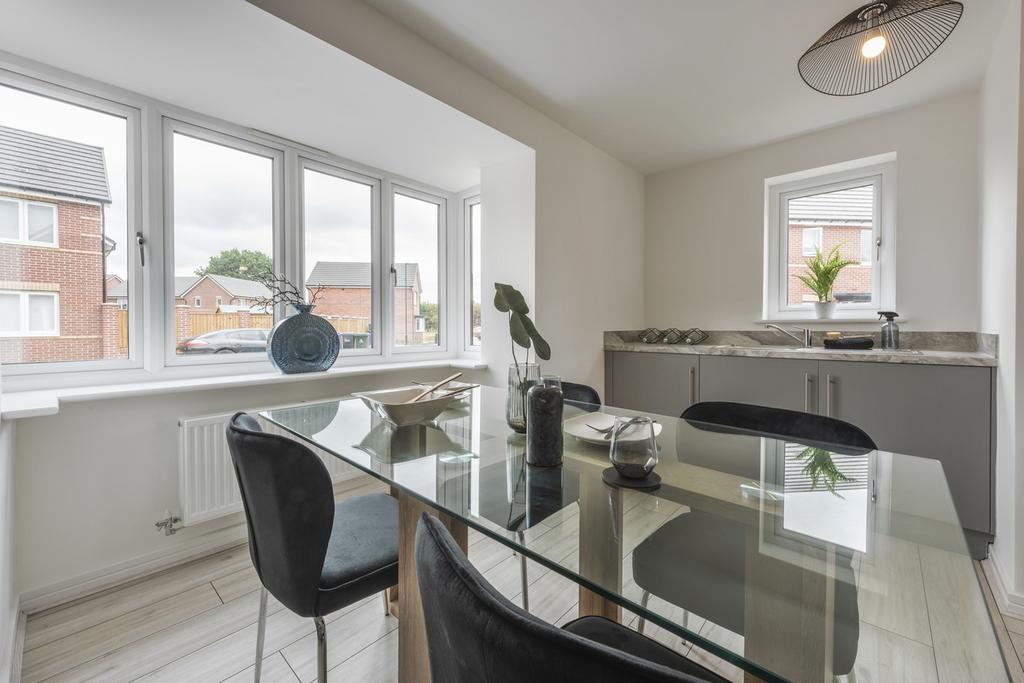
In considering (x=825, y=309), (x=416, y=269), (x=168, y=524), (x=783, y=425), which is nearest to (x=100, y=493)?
(x=168, y=524)

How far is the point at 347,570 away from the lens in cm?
109

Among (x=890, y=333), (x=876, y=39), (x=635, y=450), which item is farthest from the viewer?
(x=890, y=333)

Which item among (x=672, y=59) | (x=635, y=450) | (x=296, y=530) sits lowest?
(x=296, y=530)

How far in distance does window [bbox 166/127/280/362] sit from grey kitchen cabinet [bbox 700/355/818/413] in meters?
2.85

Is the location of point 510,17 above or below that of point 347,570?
above

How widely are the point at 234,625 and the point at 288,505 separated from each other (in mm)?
1073

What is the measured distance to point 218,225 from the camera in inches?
92.4

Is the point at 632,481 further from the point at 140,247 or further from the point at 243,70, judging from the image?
the point at 140,247

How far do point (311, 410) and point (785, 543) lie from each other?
1590 mm

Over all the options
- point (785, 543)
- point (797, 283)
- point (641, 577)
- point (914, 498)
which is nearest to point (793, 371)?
point (797, 283)

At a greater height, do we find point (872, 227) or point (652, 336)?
point (872, 227)

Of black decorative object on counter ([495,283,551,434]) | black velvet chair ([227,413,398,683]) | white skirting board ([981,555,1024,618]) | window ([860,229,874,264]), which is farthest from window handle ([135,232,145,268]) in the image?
window ([860,229,874,264])

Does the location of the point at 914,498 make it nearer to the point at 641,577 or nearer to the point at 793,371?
the point at 641,577

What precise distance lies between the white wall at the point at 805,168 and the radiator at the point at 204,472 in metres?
3.20
